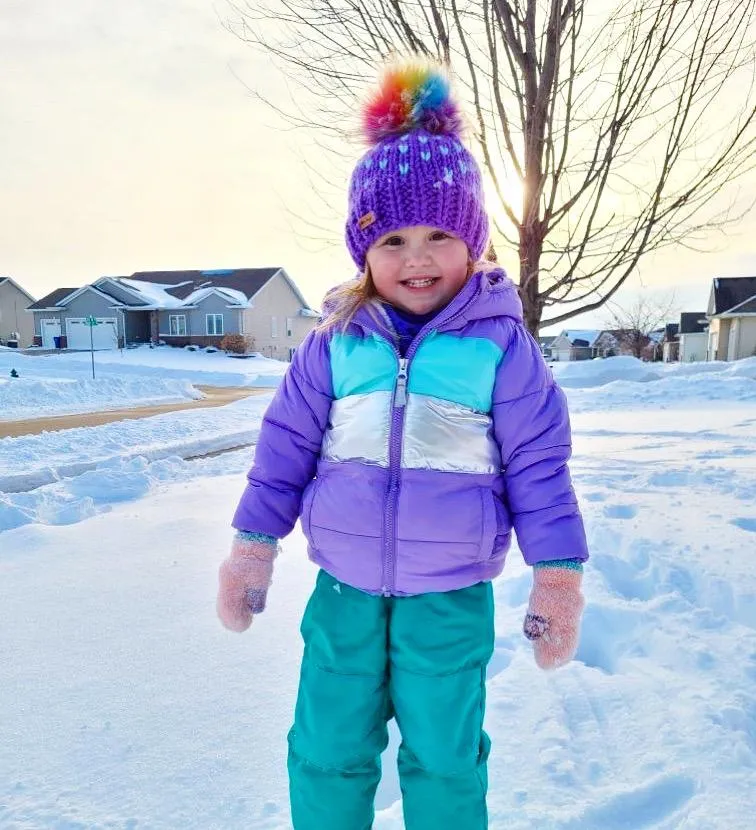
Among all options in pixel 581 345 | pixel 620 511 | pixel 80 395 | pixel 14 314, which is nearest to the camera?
pixel 620 511

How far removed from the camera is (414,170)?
1.60m

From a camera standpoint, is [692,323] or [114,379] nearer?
[114,379]

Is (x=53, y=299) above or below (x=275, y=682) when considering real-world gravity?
above

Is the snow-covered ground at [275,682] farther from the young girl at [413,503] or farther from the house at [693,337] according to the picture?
the house at [693,337]

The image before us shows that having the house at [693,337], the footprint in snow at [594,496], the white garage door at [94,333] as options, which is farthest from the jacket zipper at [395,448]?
the house at [693,337]

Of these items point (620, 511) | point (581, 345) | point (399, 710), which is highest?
point (581, 345)

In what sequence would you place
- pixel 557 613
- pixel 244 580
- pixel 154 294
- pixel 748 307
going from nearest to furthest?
pixel 557 613
pixel 244 580
pixel 748 307
pixel 154 294

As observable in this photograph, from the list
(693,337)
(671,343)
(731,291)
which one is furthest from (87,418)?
(671,343)

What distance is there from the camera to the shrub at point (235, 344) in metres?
33.0

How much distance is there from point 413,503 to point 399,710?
522 millimetres

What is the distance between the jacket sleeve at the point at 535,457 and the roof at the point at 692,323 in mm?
48390

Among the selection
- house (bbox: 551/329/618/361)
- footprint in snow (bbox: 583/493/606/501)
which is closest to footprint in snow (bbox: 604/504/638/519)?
footprint in snow (bbox: 583/493/606/501)

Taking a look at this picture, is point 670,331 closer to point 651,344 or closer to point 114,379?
point 651,344

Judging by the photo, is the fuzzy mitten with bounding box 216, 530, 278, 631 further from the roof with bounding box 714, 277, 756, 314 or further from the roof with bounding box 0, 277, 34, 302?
the roof with bounding box 0, 277, 34, 302
